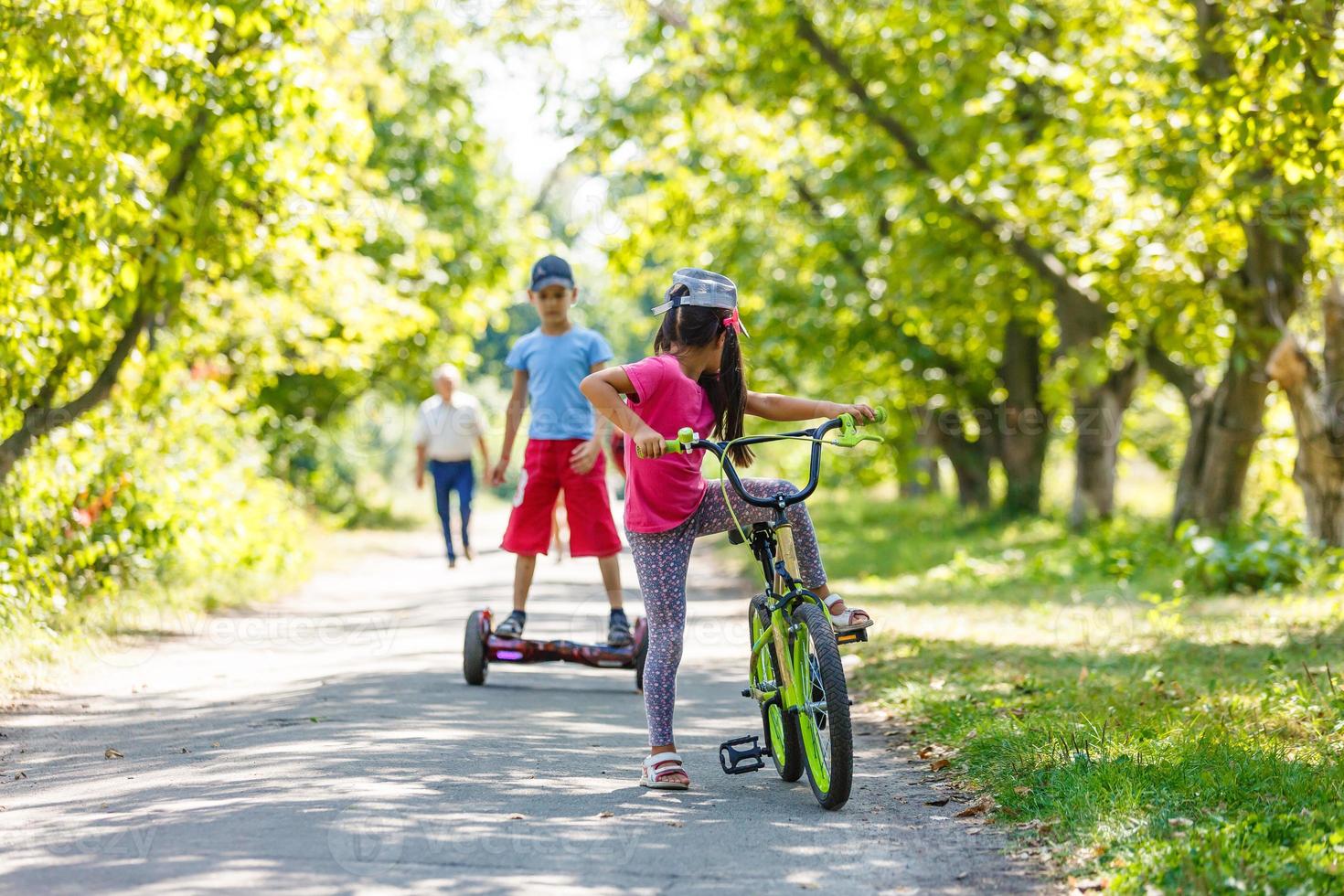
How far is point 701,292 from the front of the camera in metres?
5.94

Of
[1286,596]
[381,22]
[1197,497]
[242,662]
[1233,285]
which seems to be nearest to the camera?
[242,662]

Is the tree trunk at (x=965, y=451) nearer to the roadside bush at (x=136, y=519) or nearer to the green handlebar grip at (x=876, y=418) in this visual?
the roadside bush at (x=136, y=519)

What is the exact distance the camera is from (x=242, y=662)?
991 cm

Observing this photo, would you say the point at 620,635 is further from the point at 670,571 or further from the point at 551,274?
the point at 670,571

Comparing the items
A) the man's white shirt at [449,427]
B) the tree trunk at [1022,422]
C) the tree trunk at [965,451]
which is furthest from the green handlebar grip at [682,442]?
the tree trunk at [965,451]

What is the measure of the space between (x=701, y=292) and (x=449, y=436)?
9.01m

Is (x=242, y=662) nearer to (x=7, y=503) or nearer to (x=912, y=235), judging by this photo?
(x=7, y=503)

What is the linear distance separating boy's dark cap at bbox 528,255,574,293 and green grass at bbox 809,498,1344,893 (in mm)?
2836

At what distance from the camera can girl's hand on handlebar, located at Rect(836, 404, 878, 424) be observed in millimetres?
5941

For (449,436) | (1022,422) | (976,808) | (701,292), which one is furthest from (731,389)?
(1022,422)

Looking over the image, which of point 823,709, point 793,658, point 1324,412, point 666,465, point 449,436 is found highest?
point 1324,412

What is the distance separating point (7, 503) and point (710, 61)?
1120cm

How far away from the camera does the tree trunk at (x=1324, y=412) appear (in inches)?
514

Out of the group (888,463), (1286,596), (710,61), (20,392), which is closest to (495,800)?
(20,392)
